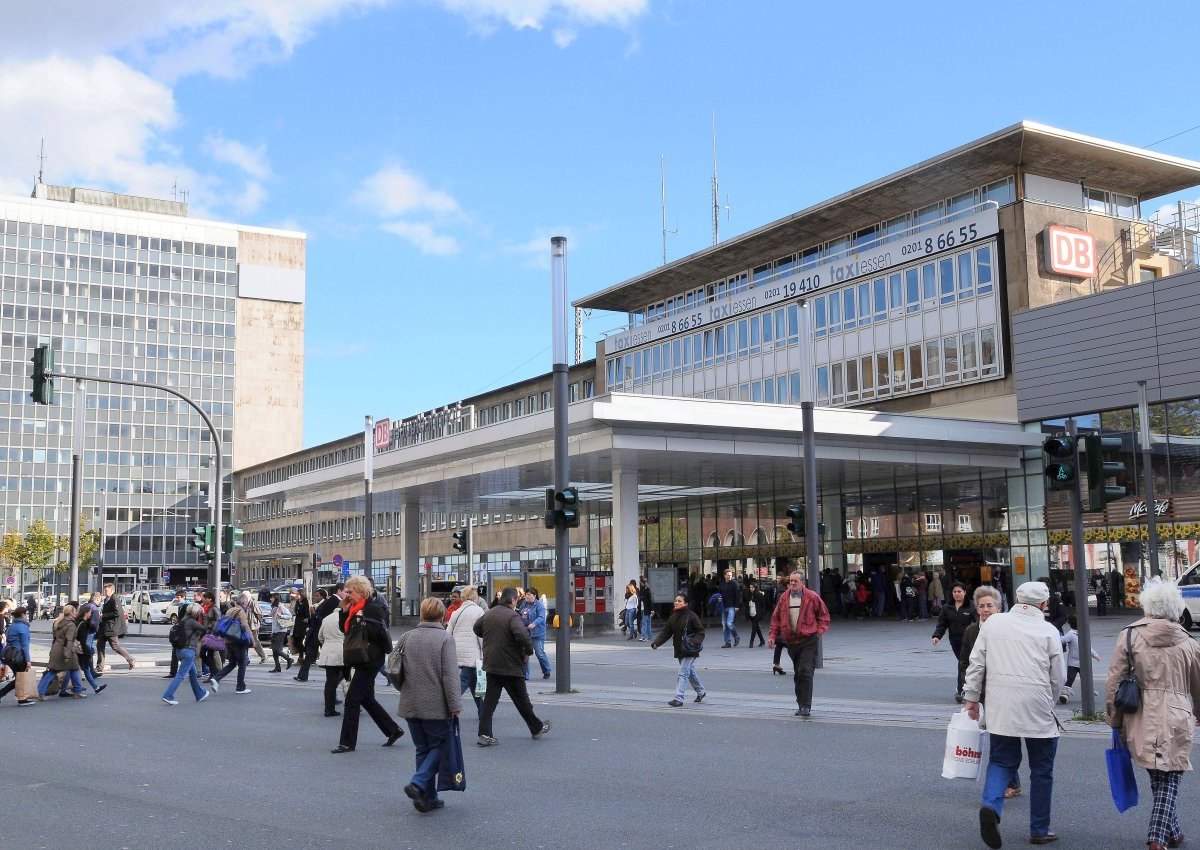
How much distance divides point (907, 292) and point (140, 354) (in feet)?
293

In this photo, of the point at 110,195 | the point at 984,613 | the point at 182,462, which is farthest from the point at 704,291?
the point at 110,195

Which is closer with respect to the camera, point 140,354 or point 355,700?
point 355,700

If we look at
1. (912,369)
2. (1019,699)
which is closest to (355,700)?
(1019,699)

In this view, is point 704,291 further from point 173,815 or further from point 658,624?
point 173,815

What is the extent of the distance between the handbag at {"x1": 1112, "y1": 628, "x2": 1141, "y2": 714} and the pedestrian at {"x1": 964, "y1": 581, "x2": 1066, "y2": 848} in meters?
0.48

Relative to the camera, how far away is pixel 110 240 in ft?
373

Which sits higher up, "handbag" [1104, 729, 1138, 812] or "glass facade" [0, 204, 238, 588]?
"glass facade" [0, 204, 238, 588]

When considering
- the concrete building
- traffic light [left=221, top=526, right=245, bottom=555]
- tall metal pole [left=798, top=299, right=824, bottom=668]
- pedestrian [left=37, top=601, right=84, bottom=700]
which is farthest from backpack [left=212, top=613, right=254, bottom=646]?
the concrete building

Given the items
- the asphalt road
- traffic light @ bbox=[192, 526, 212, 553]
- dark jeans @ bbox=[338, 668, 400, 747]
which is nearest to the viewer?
the asphalt road

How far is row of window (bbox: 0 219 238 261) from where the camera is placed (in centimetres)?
10975

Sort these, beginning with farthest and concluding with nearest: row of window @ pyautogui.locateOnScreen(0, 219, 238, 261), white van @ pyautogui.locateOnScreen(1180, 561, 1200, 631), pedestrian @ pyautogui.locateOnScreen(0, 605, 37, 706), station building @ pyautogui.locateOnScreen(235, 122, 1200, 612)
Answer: row of window @ pyautogui.locateOnScreen(0, 219, 238, 261), station building @ pyautogui.locateOnScreen(235, 122, 1200, 612), white van @ pyautogui.locateOnScreen(1180, 561, 1200, 631), pedestrian @ pyautogui.locateOnScreen(0, 605, 37, 706)

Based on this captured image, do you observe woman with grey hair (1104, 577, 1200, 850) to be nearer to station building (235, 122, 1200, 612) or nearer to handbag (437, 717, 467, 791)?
handbag (437, 717, 467, 791)

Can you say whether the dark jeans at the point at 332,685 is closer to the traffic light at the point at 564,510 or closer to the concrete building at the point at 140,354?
the traffic light at the point at 564,510

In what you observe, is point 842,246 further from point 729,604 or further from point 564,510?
point 564,510
